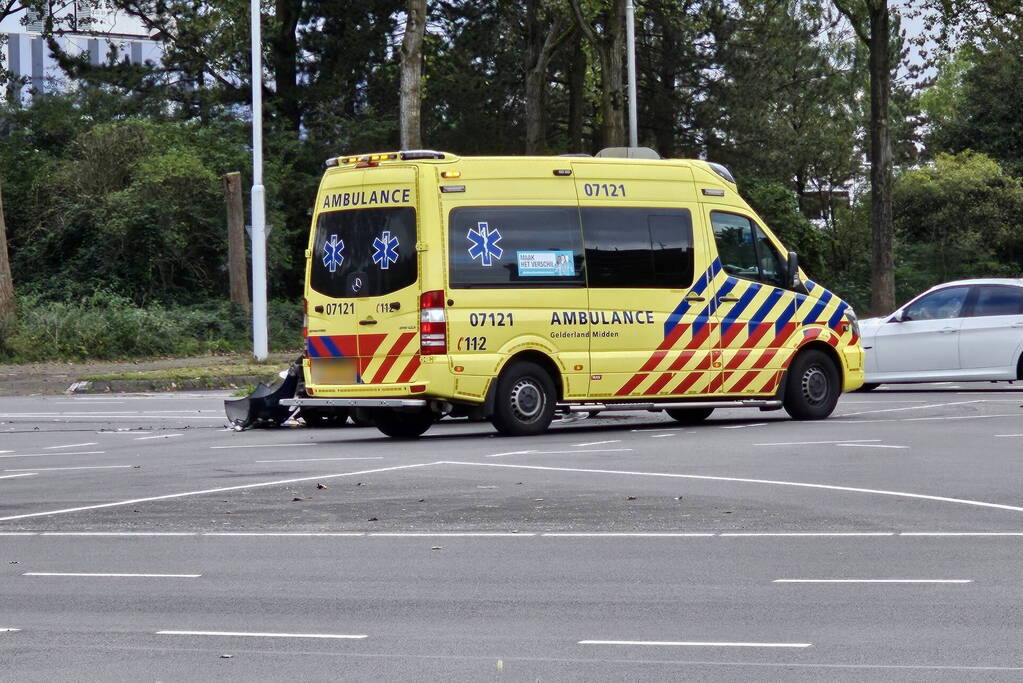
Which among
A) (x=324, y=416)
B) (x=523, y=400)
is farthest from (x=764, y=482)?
(x=324, y=416)

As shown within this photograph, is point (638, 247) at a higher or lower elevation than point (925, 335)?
higher

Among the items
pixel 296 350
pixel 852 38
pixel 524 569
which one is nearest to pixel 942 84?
pixel 852 38

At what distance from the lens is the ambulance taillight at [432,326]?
15.3 metres

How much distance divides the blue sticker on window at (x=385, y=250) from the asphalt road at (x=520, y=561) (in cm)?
193

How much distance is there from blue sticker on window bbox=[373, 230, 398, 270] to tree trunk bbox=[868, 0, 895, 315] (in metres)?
21.6

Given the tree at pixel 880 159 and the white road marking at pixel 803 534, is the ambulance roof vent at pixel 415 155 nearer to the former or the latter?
the white road marking at pixel 803 534

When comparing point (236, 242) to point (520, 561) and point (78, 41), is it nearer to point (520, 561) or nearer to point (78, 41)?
point (78, 41)

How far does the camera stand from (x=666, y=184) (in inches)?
663

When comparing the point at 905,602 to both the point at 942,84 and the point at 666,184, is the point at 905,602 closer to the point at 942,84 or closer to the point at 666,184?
the point at 666,184

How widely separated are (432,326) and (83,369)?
45.3 ft

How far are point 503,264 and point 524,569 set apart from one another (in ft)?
26.2

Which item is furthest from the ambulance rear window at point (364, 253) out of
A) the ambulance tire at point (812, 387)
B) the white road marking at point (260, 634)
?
the white road marking at point (260, 634)

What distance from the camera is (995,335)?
70.9 feet

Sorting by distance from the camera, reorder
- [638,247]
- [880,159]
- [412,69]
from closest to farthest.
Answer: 1. [638,247]
2. [412,69]
3. [880,159]
